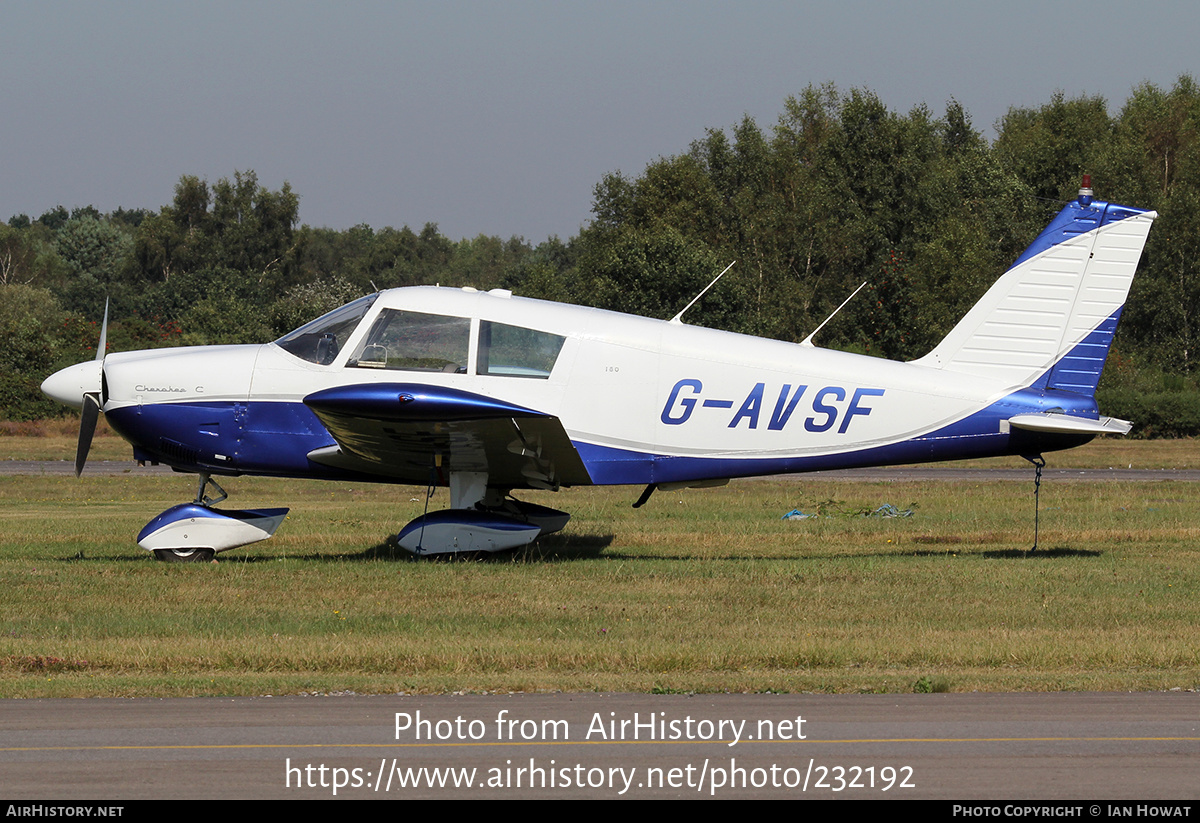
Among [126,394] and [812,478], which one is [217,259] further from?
[126,394]

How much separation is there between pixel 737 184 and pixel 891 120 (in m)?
10.3

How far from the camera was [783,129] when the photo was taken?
68.3m

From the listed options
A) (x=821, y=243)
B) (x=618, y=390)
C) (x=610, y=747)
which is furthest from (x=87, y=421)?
(x=821, y=243)

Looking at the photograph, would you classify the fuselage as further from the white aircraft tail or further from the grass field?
the grass field

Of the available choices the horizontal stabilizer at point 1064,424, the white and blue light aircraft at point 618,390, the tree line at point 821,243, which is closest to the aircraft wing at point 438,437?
the white and blue light aircraft at point 618,390

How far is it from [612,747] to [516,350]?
6.17 meters

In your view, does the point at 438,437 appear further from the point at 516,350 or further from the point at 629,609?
the point at 629,609

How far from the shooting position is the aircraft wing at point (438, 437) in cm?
1005

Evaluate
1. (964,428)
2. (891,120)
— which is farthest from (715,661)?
(891,120)

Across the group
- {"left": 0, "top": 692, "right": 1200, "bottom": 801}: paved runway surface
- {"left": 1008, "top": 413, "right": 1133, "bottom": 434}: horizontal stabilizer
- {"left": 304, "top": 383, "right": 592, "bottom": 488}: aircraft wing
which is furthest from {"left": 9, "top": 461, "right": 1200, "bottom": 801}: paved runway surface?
{"left": 1008, "top": 413, "right": 1133, "bottom": 434}: horizontal stabilizer

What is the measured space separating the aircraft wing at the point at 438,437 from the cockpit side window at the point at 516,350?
0.76 m

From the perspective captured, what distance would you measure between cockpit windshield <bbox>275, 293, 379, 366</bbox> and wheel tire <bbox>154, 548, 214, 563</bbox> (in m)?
2.16

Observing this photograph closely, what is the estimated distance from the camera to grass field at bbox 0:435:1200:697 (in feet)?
24.6

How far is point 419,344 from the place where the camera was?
37.1 feet
